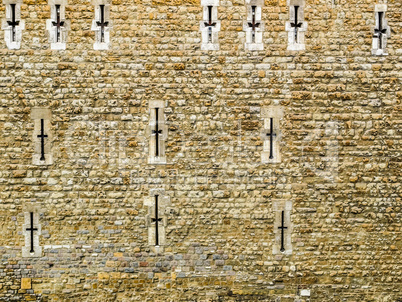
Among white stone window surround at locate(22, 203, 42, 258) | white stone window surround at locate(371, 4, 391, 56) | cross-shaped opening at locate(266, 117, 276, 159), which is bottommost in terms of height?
white stone window surround at locate(22, 203, 42, 258)

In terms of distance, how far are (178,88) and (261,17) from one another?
1.61m

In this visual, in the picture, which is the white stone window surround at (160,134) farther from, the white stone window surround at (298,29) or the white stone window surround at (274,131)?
the white stone window surround at (298,29)

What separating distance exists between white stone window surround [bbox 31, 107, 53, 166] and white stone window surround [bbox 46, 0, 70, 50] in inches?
37.4

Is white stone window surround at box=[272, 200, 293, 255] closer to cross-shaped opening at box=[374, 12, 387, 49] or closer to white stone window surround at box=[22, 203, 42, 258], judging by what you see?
cross-shaped opening at box=[374, 12, 387, 49]

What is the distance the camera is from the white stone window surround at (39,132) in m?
5.83

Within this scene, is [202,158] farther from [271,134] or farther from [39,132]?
[39,132]

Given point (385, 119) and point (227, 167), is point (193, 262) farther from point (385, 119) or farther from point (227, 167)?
point (385, 119)

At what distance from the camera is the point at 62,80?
582 cm

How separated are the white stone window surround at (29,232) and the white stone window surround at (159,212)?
1.60m

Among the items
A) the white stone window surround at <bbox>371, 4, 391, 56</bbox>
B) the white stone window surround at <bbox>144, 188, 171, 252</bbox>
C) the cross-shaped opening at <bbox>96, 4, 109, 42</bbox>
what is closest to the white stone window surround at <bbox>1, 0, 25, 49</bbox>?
the cross-shaped opening at <bbox>96, 4, 109, 42</bbox>

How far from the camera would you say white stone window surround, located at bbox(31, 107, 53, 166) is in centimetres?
583

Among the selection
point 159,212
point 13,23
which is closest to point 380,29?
point 159,212

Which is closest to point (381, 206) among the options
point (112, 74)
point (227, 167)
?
point (227, 167)

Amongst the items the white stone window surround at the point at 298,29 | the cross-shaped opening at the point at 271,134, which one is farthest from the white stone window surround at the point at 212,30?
the cross-shaped opening at the point at 271,134
